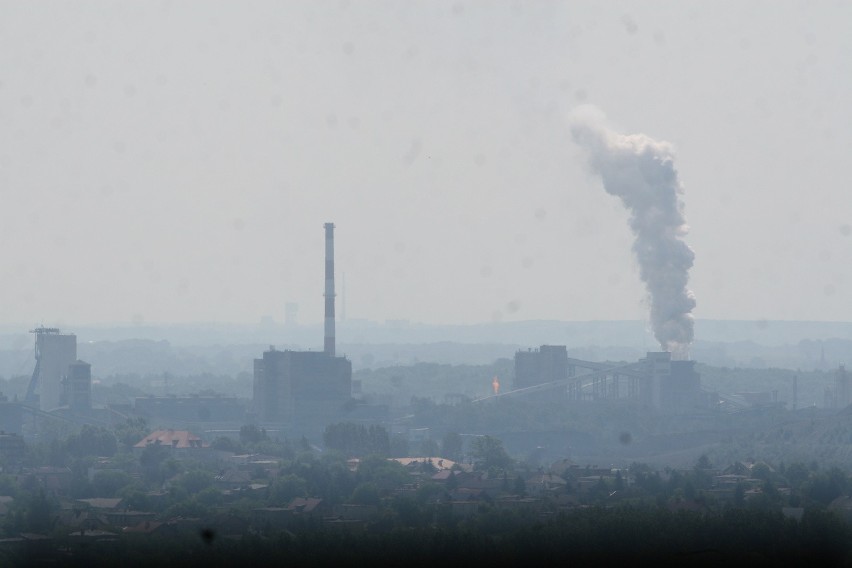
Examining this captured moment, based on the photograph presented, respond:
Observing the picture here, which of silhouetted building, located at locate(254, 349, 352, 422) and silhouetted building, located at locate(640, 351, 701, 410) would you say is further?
silhouetted building, located at locate(254, 349, 352, 422)

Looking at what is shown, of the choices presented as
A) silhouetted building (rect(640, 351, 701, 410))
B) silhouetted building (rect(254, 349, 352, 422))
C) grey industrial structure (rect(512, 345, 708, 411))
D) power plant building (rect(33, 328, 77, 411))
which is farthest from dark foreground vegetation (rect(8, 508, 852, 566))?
power plant building (rect(33, 328, 77, 411))

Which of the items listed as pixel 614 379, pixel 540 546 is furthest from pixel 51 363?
pixel 540 546

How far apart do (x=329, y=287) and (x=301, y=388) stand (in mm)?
7670

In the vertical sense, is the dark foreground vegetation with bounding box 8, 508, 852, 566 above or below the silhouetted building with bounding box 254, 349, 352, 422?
below

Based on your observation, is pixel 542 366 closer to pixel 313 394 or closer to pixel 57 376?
pixel 313 394

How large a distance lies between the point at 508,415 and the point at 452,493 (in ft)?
149

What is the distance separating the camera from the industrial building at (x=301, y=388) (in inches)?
4432

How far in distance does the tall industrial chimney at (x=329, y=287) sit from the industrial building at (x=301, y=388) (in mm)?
2695

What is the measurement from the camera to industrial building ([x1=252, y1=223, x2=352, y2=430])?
112562 millimetres

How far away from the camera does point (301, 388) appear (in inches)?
4461

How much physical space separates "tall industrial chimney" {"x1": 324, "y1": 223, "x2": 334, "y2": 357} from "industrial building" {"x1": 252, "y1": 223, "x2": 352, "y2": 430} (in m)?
2.70

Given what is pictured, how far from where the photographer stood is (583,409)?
114312mm

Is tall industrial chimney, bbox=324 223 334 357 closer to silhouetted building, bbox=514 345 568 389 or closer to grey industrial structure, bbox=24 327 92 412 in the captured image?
silhouetted building, bbox=514 345 568 389

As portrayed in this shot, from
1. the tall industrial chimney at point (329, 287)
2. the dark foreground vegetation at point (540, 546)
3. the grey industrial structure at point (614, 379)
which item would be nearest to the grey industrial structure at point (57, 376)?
the tall industrial chimney at point (329, 287)
